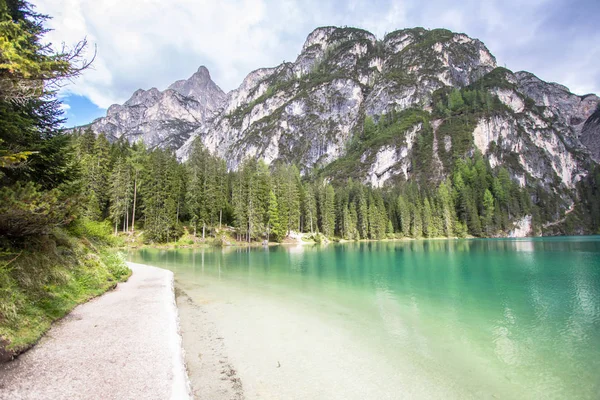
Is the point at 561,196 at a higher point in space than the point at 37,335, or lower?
higher

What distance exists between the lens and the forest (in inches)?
1994

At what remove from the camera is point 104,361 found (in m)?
5.83

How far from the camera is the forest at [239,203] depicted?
50.7 metres

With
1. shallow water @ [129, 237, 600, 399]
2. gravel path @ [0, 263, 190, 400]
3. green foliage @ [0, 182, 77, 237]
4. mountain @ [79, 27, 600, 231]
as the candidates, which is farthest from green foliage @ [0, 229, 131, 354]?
mountain @ [79, 27, 600, 231]

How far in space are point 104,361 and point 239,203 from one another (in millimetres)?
52595

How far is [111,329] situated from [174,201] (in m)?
48.8

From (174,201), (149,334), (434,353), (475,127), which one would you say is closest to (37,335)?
(149,334)

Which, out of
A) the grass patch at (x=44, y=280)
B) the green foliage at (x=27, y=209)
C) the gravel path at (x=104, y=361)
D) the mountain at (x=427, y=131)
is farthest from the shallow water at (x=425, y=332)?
the mountain at (x=427, y=131)

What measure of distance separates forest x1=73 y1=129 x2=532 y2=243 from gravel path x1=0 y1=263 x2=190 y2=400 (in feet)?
58.6

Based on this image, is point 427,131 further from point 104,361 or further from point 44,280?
point 104,361

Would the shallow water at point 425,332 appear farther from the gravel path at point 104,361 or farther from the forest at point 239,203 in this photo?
the forest at point 239,203

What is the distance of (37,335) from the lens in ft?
21.9

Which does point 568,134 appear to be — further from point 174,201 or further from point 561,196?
point 174,201

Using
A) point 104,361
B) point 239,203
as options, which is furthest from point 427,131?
point 104,361
